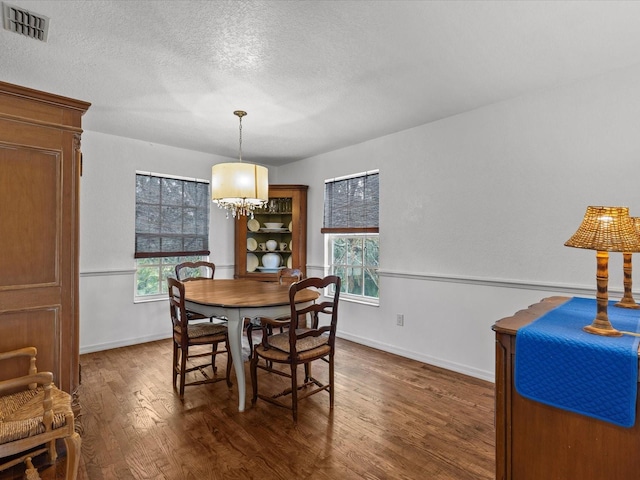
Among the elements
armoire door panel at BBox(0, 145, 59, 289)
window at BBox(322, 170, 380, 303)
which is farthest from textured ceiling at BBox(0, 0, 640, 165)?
window at BBox(322, 170, 380, 303)

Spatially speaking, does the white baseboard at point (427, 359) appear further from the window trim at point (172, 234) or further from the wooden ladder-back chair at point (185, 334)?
the window trim at point (172, 234)

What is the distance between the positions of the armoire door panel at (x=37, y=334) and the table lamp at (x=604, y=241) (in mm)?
2751

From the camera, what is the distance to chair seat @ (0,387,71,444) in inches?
59.9

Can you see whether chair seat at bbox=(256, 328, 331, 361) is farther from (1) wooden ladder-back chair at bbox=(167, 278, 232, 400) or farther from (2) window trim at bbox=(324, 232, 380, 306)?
(2) window trim at bbox=(324, 232, 380, 306)

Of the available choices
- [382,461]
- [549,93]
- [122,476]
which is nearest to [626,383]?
[382,461]

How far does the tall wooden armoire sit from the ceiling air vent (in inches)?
16.3

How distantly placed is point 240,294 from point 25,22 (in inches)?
87.6

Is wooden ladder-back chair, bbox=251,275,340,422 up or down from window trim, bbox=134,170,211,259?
down

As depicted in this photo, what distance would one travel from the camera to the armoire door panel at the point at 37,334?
1.88 m

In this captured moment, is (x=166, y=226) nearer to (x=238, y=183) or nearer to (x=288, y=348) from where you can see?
(x=238, y=183)

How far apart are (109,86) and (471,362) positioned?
4.02 metres

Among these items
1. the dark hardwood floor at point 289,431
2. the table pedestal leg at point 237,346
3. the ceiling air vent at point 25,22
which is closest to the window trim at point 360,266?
the dark hardwood floor at point 289,431

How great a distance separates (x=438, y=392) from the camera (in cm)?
281

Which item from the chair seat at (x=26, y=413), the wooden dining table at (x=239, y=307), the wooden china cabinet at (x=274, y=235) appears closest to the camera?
the chair seat at (x=26, y=413)
